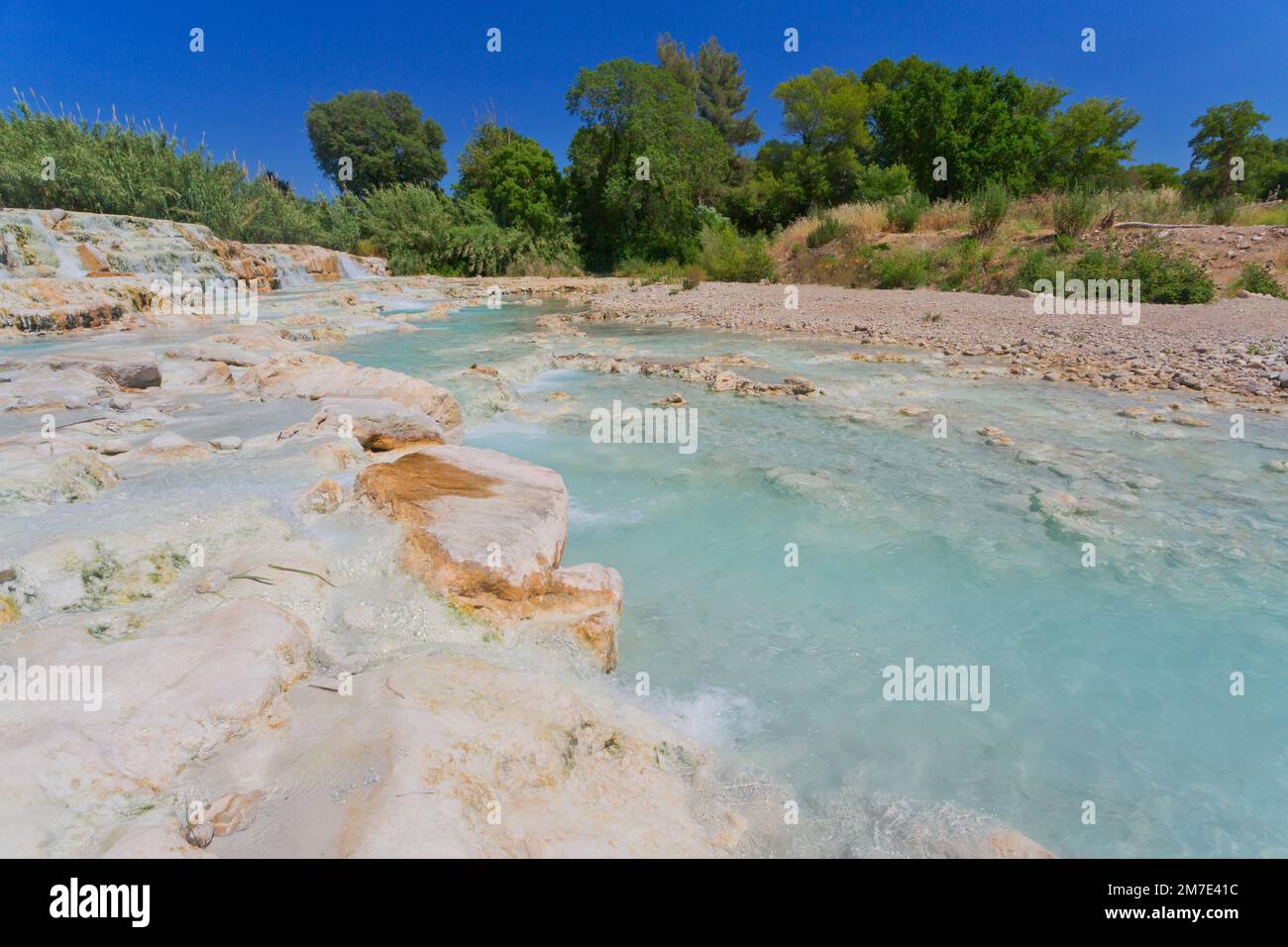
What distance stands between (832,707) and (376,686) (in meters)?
1.66

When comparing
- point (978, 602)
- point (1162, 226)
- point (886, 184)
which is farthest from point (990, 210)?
point (978, 602)

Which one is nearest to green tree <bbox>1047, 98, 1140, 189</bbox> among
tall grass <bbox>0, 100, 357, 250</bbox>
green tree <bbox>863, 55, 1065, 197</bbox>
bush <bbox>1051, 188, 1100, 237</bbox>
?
green tree <bbox>863, 55, 1065, 197</bbox>

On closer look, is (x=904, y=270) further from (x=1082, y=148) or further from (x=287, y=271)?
(x=287, y=271)

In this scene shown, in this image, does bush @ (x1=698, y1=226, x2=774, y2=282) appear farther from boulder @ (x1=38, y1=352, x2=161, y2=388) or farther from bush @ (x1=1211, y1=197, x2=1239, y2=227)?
A: boulder @ (x1=38, y1=352, x2=161, y2=388)


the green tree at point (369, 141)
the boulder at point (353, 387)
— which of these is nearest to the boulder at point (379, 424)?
the boulder at point (353, 387)

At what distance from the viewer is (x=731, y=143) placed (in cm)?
3678

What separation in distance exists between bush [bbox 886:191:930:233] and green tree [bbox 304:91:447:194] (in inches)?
1304

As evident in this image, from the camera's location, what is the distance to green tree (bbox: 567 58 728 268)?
23.5 metres

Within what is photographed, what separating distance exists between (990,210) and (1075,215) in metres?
2.02

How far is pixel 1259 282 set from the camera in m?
10.1

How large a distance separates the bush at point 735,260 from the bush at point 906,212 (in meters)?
3.53

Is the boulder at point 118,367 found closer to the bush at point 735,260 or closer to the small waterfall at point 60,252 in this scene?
the small waterfall at point 60,252
